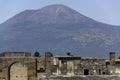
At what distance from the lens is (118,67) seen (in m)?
63.3

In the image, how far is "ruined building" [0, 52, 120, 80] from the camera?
198 ft

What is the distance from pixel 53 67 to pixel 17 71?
440 centimetres

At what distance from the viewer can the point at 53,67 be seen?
6078 centimetres

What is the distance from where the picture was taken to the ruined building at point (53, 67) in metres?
60.4

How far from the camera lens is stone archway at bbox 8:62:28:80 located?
6078 centimetres

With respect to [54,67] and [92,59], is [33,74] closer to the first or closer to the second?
[54,67]

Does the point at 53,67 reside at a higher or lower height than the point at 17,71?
higher

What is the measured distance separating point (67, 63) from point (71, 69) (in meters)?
0.89

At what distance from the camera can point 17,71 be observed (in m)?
61.2

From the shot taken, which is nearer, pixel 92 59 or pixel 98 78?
pixel 98 78

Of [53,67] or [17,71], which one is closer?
[53,67]

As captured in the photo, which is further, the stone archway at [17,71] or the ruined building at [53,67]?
the stone archway at [17,71]

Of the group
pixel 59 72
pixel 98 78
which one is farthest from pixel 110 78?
pixel 59 72

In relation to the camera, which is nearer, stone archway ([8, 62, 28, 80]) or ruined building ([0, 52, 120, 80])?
ruined building ([0, 52, 120, 80])
